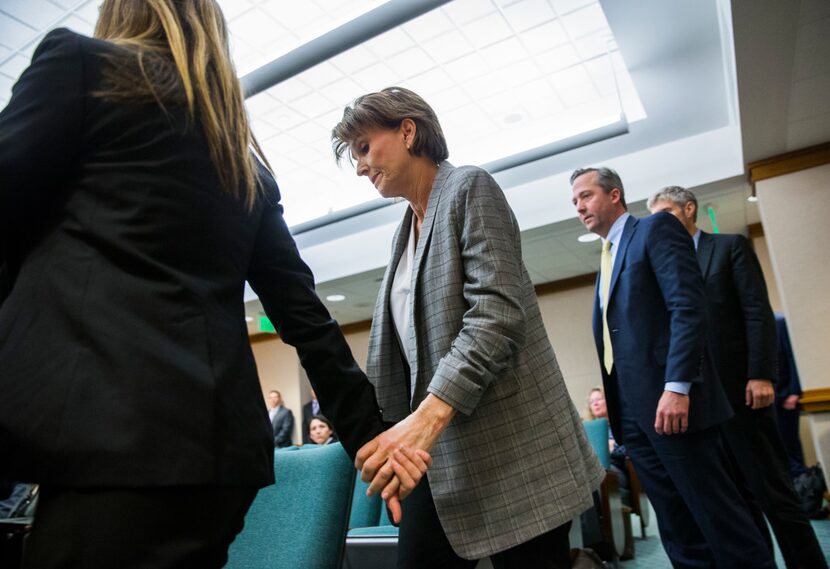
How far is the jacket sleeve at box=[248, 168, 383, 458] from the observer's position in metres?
0.92

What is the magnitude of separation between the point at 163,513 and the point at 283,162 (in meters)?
5.53

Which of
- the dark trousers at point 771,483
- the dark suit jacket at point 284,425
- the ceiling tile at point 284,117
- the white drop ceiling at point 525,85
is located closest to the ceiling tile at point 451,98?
the white drop ceiling at point 525,85

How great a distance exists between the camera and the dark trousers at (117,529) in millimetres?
523

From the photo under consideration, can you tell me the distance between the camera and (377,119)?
52.5 inches

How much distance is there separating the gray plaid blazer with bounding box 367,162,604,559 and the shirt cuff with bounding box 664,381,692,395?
2.34 ft

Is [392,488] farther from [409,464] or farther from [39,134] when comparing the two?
[39,134]

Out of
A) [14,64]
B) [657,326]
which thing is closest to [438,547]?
[657,326]

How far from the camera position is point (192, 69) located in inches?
30.9

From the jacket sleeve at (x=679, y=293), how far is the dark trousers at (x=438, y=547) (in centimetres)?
91

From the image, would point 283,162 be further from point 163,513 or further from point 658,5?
point 163,513

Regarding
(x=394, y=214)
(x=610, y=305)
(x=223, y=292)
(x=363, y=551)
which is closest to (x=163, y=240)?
(x=223, y=292)

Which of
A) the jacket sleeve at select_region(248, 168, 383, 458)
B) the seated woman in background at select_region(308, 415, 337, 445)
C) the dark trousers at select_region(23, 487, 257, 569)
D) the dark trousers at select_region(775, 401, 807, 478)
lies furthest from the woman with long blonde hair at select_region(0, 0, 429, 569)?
the dark trousers at select_region(775, 401, 807, 478)

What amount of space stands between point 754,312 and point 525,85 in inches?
118

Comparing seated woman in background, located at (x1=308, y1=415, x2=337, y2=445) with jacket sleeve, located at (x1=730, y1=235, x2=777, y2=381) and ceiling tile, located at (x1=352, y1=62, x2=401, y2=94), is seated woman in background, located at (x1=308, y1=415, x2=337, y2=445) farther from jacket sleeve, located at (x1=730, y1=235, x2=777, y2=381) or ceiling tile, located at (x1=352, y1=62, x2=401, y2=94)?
jacket sleeve, located at (x1=730, y1=235, x2=777, y2=381)
